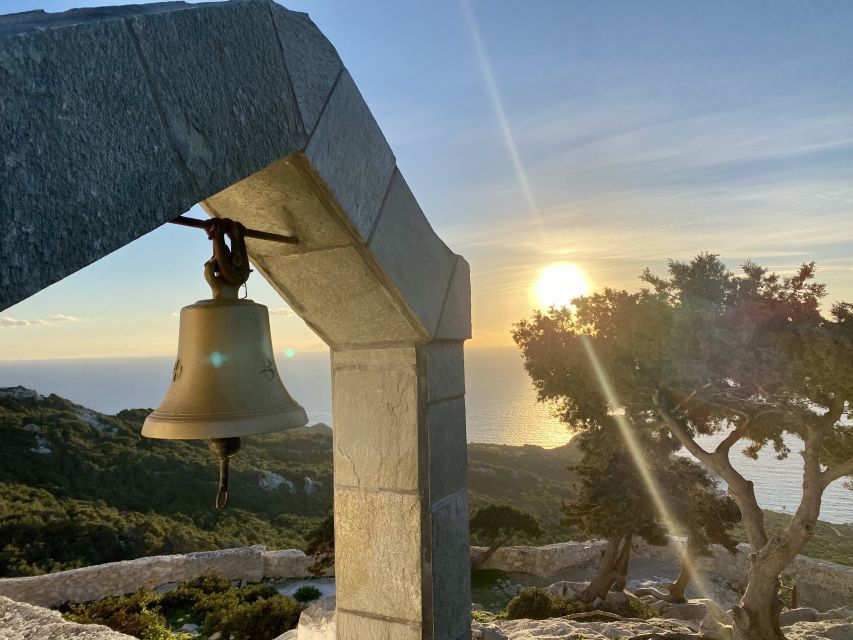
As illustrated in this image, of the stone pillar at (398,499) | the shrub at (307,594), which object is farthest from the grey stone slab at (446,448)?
the shrub at (307,594)

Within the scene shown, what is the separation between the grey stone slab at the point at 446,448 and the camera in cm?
260

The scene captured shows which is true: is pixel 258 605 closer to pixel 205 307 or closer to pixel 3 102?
pixel 205 307

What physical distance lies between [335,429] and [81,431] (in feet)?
87.4

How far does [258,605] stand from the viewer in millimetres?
9242

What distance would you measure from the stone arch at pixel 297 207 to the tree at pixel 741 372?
702cm

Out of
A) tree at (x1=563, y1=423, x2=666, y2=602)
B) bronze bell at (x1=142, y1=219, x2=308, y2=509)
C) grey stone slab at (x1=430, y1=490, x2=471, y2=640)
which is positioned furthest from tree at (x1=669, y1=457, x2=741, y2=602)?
bronze bell at (x1=142, y1=219, x2=308, y2=509)

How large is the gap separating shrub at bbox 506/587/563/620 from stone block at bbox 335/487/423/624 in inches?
379

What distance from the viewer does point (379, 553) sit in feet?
8.58

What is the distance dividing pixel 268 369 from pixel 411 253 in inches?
32.7

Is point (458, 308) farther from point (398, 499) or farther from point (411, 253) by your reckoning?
point (398, 499)

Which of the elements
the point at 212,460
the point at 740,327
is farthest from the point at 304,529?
the point at 740,327

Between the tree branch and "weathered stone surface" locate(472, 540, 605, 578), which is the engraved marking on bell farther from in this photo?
"weathered stone surface" locate(472, 540, 605, 578)

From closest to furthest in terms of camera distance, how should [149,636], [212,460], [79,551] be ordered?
[149,636] → [79,551] → [212,460]

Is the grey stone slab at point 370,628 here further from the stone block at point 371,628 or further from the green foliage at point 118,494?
the green foliage at point 118,494
